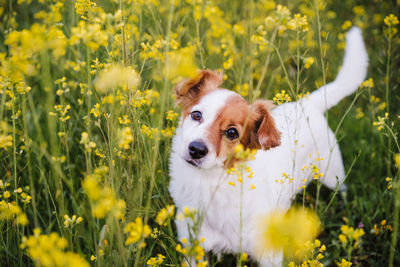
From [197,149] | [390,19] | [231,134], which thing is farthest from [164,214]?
[390,19]

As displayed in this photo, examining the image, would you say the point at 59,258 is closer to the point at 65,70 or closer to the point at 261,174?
the point at 261,174

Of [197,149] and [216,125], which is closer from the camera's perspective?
[197,149]

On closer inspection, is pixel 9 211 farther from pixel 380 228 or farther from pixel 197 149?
pixel 380 228

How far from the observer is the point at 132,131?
1585mm

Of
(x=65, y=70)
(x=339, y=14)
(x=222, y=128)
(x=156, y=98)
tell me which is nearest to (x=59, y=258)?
(x=222, y=128)

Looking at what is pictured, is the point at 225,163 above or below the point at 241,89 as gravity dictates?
below

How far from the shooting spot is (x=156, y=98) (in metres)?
2.74

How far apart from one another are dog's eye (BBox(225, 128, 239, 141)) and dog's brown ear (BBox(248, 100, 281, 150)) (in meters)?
0.14

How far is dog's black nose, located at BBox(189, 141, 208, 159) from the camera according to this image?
5.72 feet

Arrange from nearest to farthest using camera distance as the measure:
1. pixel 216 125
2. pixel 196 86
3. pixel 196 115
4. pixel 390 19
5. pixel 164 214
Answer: pixel 164 214, pixel 216 125, pixel 196 115, pixel 196 86, pixel 390 19

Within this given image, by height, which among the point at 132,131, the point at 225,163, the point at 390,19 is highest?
the point at 390,19

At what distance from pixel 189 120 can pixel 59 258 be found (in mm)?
1311

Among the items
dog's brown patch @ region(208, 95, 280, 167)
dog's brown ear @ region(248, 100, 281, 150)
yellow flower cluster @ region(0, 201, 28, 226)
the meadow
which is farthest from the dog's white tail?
yellow flower cluster @ region(0, 201, 28, 226)

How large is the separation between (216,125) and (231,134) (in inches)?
5.0
